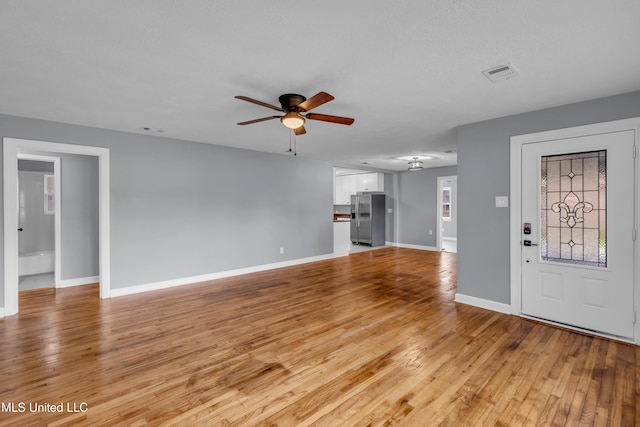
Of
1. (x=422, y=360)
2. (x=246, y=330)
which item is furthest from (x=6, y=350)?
(x=422, y=360)

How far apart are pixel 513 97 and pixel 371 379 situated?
3018mm

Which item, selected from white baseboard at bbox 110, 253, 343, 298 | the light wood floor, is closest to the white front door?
the light wood floor

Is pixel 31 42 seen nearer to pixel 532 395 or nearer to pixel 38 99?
pixel 38 99

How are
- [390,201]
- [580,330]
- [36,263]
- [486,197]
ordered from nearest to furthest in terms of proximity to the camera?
[580,330] → [486,197] → [36,263] → [390,201]

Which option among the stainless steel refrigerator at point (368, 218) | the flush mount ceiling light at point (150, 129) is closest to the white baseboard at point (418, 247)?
the stainless steel refrigerator at point (368, 218)

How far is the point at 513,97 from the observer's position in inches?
120

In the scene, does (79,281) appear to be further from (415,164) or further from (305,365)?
(415,164)

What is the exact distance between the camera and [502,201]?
146 inches

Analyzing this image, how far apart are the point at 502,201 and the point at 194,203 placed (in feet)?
15.4

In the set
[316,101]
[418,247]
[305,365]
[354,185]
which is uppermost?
[316,101]

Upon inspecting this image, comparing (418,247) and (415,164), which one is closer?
(415,164)

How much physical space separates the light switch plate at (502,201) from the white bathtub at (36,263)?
25.5 ft

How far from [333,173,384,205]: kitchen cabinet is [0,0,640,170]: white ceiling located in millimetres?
5386

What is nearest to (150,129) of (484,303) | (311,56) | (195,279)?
(195,279)
